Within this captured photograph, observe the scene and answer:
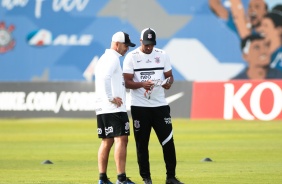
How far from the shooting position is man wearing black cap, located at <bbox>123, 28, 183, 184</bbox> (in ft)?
46.9

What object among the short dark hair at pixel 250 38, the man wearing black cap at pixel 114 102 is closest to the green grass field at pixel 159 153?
the man wearing black cap at pixel 114 102

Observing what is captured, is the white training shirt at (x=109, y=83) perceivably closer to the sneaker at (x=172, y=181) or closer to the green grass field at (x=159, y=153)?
the sneaker at (x=172, y=181)

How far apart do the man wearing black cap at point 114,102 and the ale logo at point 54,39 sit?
1232 inches

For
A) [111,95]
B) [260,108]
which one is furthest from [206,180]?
[260,108]

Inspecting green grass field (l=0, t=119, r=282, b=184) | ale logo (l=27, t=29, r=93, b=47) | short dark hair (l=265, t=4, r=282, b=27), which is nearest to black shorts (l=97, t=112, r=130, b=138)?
green grass field (l=0, t=119, r=282, b=184)

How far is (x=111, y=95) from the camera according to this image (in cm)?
1366

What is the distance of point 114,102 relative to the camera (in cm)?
1371

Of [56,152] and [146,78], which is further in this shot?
[56,152]

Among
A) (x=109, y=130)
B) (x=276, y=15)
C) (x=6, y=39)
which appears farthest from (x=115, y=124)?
(x=6, y=39)

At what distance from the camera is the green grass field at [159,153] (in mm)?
15562

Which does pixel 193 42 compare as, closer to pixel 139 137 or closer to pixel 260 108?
pixel 260 108

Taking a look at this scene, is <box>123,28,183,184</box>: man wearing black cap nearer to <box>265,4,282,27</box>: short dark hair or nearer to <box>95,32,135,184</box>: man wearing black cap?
<box>95,32,135,184</box>: man wearing black cap

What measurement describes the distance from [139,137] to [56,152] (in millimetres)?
7437

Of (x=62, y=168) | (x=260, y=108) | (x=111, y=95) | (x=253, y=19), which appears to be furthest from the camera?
(x=253, y=19)
